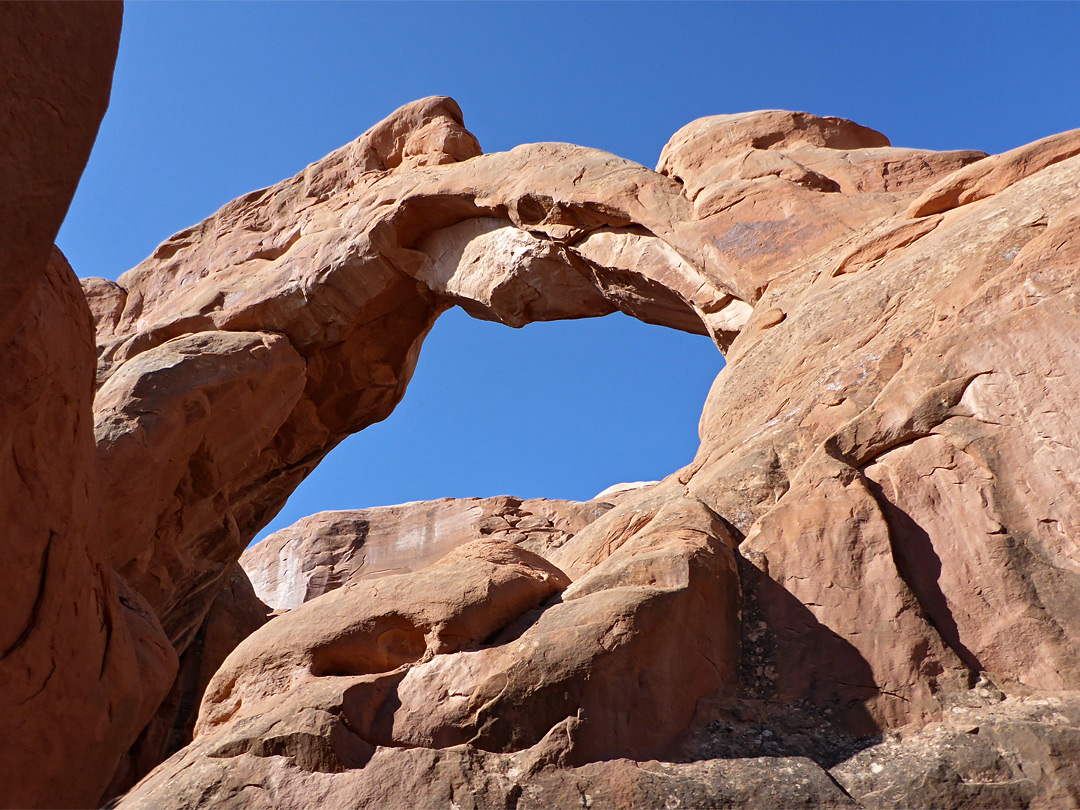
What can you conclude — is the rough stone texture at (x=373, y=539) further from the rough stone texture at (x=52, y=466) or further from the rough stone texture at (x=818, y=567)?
the rough stone texture at (x=52, y=466)

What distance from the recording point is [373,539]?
68.8 feet

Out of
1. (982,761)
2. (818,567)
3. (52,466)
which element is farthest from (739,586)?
(52,466)

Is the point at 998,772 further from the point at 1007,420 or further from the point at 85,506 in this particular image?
the point at 85,506

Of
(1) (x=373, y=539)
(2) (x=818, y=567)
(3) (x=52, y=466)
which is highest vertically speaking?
(1) (x=373, y=539)

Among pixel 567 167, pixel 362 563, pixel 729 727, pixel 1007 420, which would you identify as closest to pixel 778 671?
pixel 729 727

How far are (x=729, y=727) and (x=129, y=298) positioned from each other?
44.2 feet

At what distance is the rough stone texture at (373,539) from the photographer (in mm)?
19514

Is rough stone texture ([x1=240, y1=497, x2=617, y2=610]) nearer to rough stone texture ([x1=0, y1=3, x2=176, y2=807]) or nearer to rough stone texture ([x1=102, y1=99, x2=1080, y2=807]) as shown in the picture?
rough stone texture ([x1=102, y1=99, x2=1080, y2=807])

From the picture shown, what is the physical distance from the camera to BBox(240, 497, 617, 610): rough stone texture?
19514mm

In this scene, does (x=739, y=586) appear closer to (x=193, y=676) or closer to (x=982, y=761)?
(x=982, y=761)

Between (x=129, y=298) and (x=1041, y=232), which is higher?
(x=129, y=298)

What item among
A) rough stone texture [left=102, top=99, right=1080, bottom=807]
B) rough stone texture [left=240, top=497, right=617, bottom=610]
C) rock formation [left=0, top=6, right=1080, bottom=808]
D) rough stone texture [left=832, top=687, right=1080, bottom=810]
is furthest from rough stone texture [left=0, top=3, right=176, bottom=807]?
rough stone texture [left=240, top=497, right=617, bottom=610]

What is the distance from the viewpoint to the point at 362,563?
20500 millimetres

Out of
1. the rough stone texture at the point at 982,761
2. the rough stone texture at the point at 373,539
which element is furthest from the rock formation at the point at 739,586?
the rough stone texture at the point at 373,539
